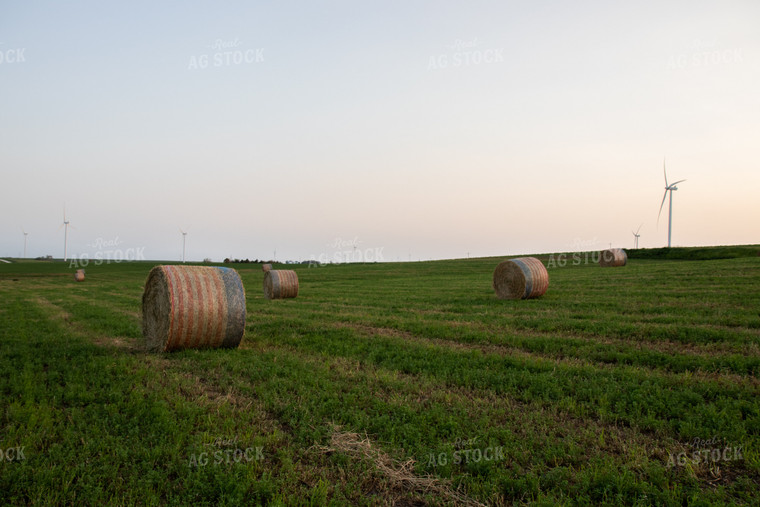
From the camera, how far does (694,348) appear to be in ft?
27.3

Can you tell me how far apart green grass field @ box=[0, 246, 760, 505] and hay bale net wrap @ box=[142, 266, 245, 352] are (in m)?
0.39

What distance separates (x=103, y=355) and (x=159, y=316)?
128cm

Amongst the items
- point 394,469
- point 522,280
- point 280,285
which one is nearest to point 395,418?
point 394,469

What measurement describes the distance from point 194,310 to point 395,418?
18.4 feet

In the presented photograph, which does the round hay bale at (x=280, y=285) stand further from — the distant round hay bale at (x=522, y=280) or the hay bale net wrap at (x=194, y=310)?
the hay bale net wrap at (x=194, y=310)

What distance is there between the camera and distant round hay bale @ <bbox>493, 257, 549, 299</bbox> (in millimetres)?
17434

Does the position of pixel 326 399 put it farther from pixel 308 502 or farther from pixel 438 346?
pixel 438 346

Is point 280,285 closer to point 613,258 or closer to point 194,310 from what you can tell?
point 194,310

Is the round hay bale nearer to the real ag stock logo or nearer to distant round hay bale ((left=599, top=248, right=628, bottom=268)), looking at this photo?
the real ag stock logo

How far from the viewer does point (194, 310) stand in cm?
909

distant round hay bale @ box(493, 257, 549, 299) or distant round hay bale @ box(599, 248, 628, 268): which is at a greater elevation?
distant round hay bale @ box(599, 248, 628, 268)

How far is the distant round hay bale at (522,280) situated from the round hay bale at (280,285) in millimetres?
10072

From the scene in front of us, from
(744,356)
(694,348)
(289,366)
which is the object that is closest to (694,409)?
(744,356)


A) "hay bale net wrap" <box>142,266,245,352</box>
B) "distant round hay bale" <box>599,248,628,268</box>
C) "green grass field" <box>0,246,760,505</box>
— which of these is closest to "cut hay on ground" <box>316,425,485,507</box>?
"green grass field" <box>0,246,760,505</box>
